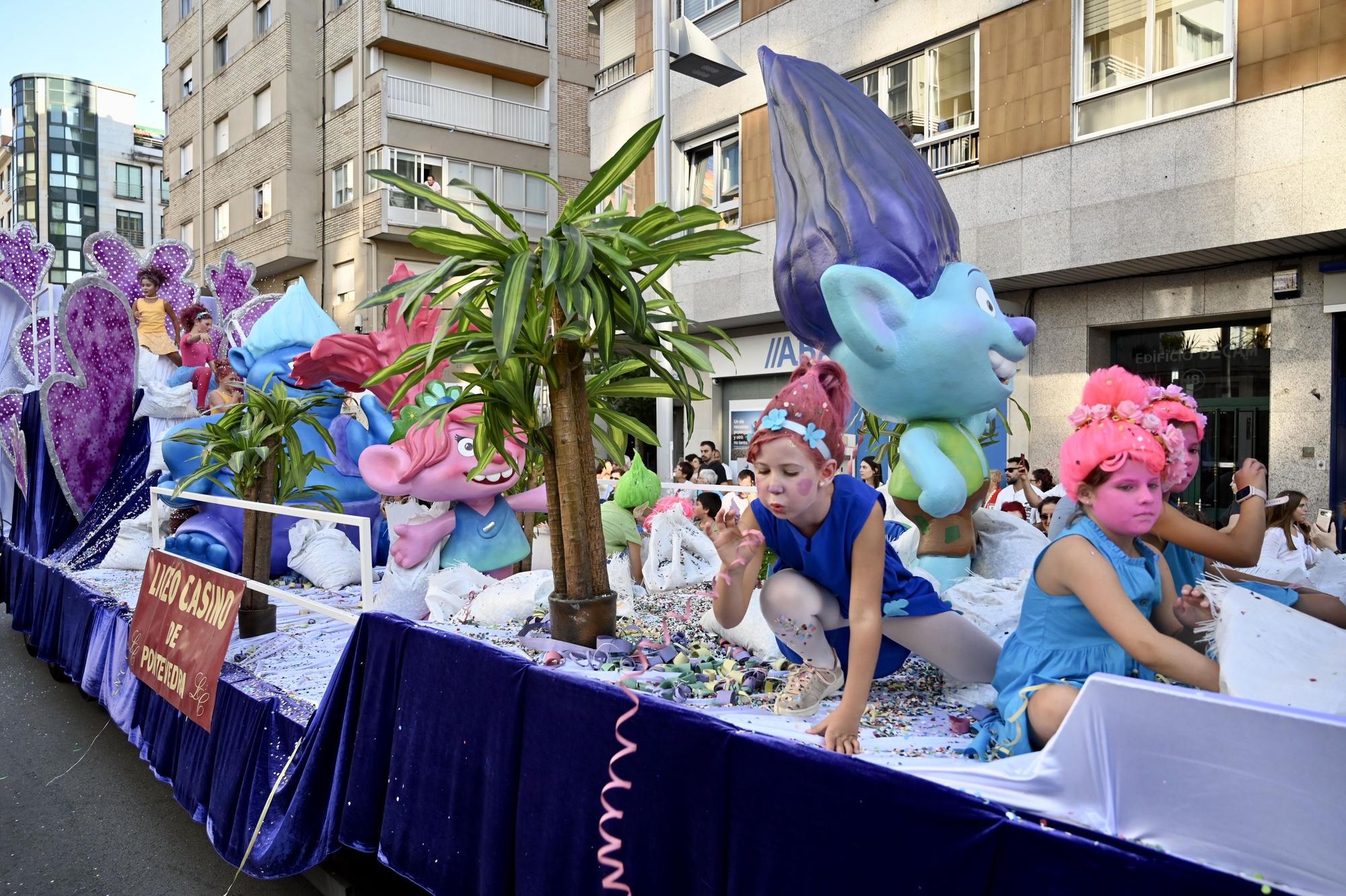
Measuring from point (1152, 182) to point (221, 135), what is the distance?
21.0 m

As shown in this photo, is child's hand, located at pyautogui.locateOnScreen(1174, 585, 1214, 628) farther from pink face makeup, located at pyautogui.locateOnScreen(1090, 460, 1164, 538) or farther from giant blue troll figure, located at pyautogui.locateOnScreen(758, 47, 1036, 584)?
giant blue troll figure, located at pyautogui.locateOnScreen(758, 47, 1036, 584)

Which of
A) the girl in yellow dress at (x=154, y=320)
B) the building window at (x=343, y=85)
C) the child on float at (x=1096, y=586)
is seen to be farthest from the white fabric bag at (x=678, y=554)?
the building window at (x=343, y=85)

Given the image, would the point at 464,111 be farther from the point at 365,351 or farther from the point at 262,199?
the point at 365,351

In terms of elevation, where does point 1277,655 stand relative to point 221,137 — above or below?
below

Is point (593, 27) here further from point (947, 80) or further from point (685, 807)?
point (685, 807)

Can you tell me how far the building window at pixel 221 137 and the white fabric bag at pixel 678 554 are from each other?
20902 millimetres

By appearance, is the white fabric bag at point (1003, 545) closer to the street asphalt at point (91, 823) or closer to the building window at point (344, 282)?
the street asphalt at point (91, 823)

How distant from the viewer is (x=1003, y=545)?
12.6 ft

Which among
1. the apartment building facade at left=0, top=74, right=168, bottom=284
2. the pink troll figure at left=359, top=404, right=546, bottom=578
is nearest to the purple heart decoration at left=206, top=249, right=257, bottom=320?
the pink troll figure at left=359, top=404, right=546, bottom=578

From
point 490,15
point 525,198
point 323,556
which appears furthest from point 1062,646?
point 490,15

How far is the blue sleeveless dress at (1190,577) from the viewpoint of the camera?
Answer: 2.54m

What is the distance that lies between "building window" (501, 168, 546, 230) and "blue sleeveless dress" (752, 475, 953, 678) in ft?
57.2

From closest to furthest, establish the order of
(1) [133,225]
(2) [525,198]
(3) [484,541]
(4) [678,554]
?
(3) [484,541]
(4) [678,554]
(2) [525,198]
(1) [133,225]

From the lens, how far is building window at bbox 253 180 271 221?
65.2ft
